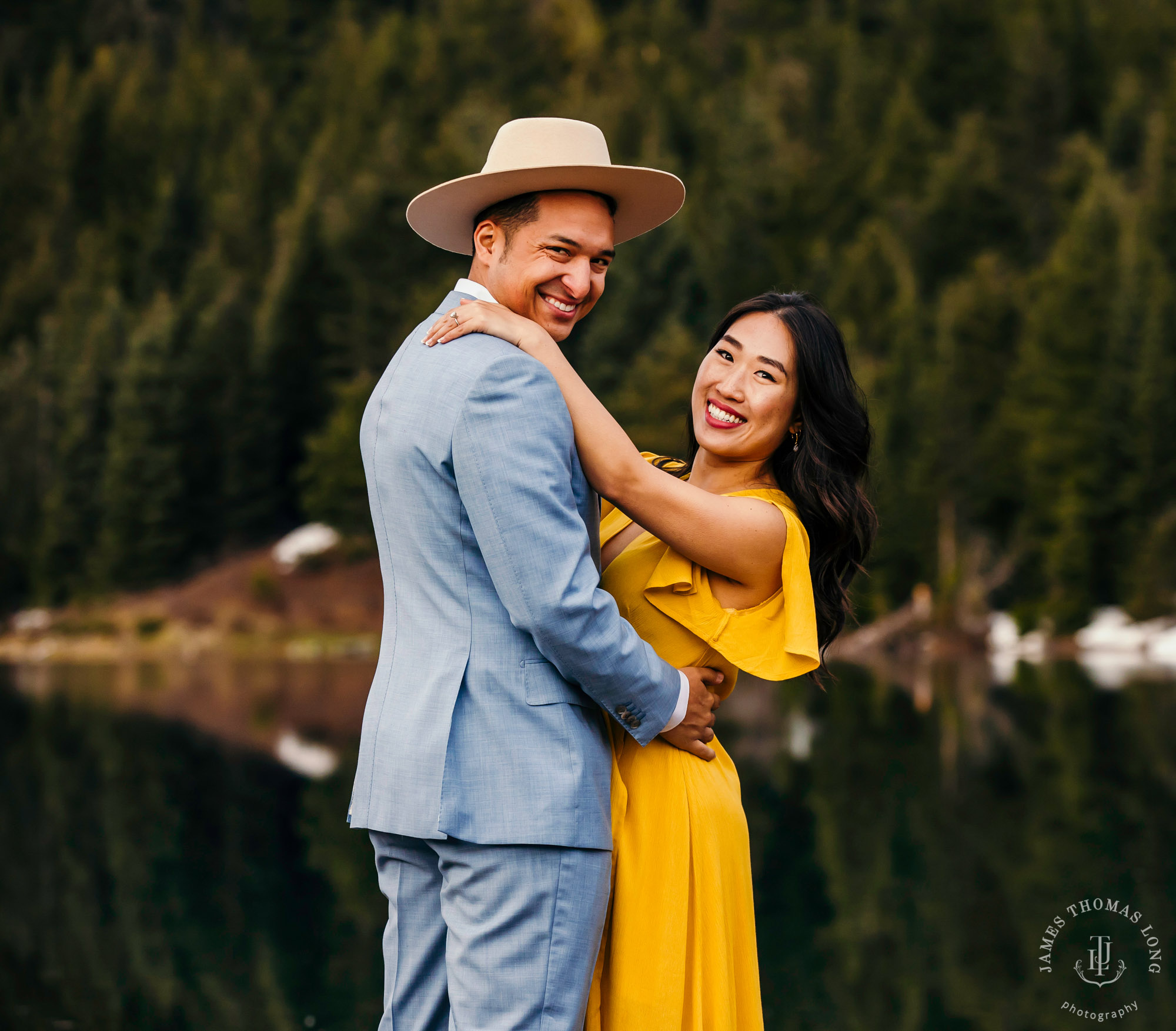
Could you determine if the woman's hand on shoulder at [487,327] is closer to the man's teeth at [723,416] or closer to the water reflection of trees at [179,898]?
the man's teeth at [723,416]

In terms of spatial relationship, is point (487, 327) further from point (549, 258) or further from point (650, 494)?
point (650, 494)

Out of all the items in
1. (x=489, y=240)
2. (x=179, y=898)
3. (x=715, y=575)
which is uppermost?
(x=489, y=240)

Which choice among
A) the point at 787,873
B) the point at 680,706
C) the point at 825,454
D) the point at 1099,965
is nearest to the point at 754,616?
the point at 680,706

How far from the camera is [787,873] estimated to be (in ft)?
26.7

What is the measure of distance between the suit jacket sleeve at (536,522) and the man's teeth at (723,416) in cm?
69

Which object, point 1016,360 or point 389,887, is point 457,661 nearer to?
point 389,887

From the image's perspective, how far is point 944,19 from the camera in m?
60.8

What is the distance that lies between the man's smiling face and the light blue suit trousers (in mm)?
250

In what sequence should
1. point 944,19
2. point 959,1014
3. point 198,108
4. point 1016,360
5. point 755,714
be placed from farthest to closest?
point 198,108
point 944,19
point 1016,360
point 755,714
point 959,1014

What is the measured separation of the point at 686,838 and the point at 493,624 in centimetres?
61

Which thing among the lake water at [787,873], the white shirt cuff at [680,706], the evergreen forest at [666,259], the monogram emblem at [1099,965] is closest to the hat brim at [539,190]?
the white shirt cuff at [680,706]

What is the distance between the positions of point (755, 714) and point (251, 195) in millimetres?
45404

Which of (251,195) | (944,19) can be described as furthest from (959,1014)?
(944,19)

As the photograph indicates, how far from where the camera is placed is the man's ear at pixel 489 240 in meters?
2.97
